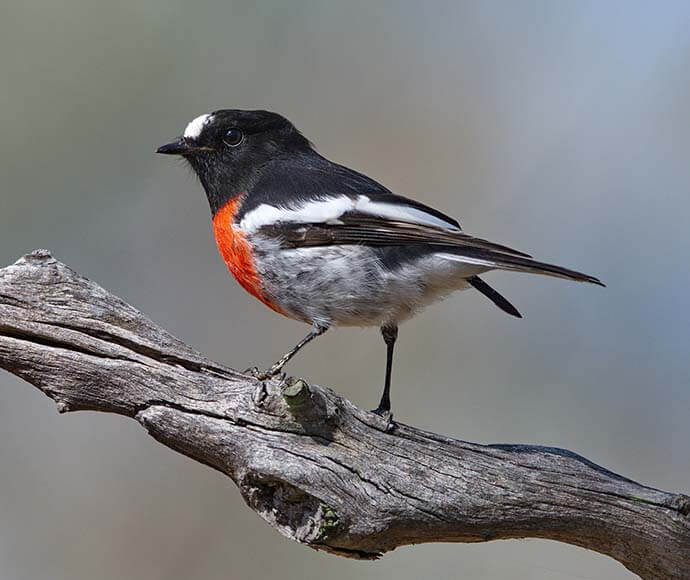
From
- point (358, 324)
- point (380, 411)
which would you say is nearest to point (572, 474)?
point (380, 411)

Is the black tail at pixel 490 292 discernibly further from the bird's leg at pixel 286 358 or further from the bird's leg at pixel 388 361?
the bird's leg at pixel 286 358

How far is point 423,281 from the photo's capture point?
3441 millimetres

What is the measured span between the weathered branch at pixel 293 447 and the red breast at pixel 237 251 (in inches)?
26.2

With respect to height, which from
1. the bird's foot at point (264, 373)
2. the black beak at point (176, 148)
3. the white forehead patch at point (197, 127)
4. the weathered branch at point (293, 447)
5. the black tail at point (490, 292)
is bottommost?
the weathered branch at point (293, 447)

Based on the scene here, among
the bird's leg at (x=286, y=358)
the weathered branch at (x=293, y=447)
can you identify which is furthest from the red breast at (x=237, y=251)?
the weathered branch at (x=293, y=447)

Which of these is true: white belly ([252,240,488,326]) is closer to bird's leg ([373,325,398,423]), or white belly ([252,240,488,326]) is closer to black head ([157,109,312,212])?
bird's leg ([373,325,398,423])

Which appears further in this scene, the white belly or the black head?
the black head

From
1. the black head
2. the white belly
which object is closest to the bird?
the white belly

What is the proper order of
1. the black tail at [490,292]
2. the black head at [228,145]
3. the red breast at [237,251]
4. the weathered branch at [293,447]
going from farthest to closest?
the black head at [228,145]
the black tail at [490,292]
the red breast at [237,251]
the weathered branch at [293,447]

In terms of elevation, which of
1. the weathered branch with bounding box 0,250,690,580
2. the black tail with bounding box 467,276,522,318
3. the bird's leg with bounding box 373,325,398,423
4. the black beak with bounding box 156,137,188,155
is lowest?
the weathered branch with bounding box 0,250,690,580

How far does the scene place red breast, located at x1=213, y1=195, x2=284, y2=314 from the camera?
3574 millimetres

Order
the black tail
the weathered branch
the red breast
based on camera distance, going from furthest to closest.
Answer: the black tail < the red breast < the weathered branch

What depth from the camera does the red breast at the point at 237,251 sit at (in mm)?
3574

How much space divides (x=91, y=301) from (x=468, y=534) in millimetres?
1437
